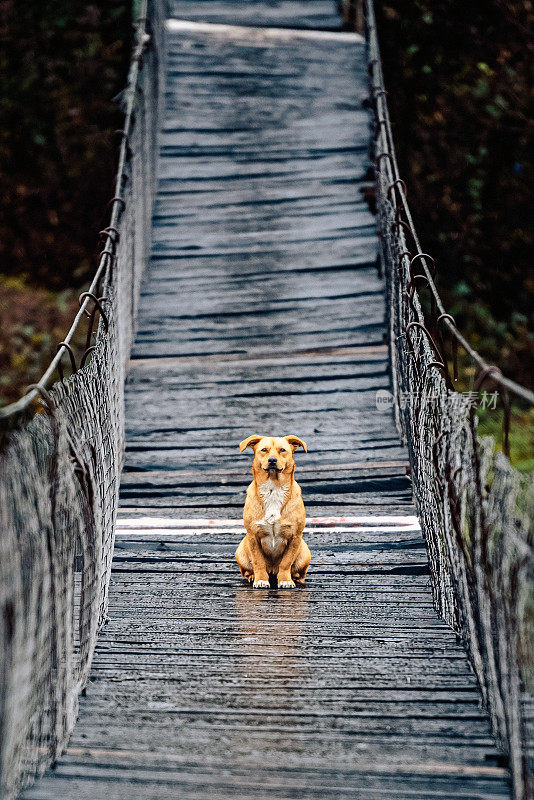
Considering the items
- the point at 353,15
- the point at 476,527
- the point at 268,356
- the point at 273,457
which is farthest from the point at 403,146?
the point at 476,527

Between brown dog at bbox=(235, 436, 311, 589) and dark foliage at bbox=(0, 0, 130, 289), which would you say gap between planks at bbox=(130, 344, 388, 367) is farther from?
dark foliage at bbox=(0, 0, 130, 289)

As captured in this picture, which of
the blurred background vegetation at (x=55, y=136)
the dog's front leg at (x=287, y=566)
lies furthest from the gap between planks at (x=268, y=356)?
the blurred background vegetation at (x=55, y=136)

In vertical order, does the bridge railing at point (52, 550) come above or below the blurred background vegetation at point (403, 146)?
above

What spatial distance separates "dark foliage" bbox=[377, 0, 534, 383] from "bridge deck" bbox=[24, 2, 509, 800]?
1.16 metres

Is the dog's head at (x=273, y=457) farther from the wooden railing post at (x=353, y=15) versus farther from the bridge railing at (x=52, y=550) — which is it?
the wooden railing post at (x=353, y=15)

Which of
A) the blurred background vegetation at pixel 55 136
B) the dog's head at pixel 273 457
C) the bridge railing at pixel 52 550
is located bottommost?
the blurred background vegetation at pixel 55 136

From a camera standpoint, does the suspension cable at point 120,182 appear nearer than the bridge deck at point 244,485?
No

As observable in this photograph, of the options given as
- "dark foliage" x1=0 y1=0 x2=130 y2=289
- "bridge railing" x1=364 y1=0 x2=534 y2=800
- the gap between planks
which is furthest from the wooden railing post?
"bridge railing" x1=364 y1=0 x2=534 y2=800

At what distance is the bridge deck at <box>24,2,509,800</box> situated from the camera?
2.38m

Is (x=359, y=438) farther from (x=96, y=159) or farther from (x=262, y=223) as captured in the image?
(x=96, y=159)

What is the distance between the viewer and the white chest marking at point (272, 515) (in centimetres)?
344

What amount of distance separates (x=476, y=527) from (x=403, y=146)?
278 inches

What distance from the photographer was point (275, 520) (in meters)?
3.43

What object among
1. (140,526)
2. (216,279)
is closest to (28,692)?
(140,526)
